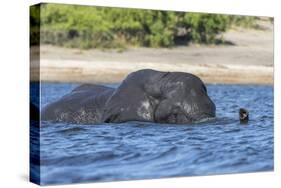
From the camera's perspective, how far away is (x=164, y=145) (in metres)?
12.3

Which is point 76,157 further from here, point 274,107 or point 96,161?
point 274,107

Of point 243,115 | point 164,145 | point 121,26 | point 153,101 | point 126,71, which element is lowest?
point 164,145

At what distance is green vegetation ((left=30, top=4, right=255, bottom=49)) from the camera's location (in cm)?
1173

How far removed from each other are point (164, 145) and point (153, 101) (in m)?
0.98

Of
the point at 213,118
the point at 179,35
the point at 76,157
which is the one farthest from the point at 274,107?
the point at 76,157

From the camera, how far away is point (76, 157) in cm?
1156

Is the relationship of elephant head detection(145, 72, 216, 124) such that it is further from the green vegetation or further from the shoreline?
the green vegetation

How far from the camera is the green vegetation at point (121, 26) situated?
462 inches

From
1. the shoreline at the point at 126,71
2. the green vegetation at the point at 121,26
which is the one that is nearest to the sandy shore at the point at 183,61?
the shoreline at the point at 126,71

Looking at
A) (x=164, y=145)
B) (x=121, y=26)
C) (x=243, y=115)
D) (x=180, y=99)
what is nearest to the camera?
(x=164, y=145)

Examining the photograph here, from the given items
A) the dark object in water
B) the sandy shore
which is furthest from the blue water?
the sandy shore

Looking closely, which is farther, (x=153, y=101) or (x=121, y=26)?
(x=153, y=101)

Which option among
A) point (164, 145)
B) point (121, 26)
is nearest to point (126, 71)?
point (121, 26)

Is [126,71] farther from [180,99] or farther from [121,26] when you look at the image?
[180,99]
